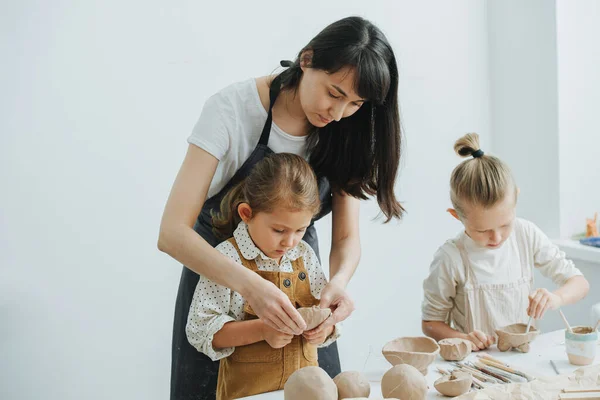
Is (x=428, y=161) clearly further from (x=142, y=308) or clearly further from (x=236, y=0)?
(x=142, y=308)

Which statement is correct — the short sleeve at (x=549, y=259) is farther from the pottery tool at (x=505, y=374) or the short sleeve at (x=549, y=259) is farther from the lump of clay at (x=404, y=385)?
the lump of clay at (x=404, y=385)

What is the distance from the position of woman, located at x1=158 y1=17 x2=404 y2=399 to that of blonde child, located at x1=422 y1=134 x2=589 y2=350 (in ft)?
0.97

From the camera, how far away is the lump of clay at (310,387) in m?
1.18

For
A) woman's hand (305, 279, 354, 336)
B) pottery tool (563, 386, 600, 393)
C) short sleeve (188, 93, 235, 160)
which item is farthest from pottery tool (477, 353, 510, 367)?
short sleeve (188, 93, 235, 160)

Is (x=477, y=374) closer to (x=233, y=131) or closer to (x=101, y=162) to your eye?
(x=233, y=131)

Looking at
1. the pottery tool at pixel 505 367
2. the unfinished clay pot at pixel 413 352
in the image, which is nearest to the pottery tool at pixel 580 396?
the pottery tool at pixel 505 367

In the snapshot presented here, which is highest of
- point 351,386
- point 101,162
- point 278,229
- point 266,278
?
point 101,162

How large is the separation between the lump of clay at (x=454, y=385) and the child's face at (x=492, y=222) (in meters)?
0.68

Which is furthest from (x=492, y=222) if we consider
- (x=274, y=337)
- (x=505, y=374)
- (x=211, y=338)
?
(x=211, y=338)

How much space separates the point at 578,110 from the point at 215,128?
6.80 feet

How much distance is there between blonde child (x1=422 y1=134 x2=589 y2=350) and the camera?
1.92 m

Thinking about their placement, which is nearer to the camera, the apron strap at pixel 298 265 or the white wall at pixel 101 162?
the apron strap at pixel 298 265

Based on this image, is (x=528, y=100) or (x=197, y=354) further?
(x=528, y=100)

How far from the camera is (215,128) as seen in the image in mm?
1612
